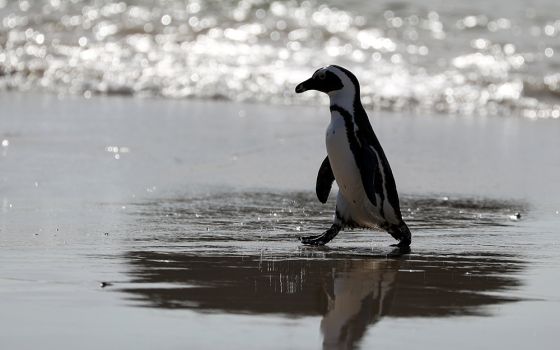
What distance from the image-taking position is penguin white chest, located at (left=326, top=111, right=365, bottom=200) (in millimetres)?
5852

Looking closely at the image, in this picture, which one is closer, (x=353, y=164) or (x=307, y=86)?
(x=353, y=164)

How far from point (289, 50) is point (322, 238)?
10973 millimetres

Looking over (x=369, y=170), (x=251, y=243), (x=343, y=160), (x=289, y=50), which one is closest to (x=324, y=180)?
(x=343, y=160)

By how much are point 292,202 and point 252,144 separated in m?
2.61

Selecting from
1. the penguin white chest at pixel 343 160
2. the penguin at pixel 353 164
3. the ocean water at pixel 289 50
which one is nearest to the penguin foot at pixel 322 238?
the penguin at pixel 353 164

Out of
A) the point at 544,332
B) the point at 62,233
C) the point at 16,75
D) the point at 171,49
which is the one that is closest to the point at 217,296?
the point at 544,332

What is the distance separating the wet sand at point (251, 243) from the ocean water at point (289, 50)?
107 inches

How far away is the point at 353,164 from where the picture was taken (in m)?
5.85

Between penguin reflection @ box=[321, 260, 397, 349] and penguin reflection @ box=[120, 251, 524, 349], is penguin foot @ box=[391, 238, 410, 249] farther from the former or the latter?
penguin reflection @ box=[321, 260, 397, 349]

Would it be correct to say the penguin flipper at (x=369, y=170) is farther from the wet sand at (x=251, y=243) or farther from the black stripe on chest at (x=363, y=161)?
Result: the wet sand at (x=251, y=243)

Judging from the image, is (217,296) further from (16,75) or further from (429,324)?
(16,75)

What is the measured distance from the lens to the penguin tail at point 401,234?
585cm

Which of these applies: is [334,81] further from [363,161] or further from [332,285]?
[332,285]

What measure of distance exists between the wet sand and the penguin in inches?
4.8
